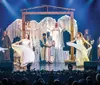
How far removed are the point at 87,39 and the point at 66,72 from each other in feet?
19.8

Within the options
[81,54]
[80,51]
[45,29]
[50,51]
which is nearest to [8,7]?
[45,29]

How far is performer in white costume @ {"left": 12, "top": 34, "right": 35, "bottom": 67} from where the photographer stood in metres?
14.6

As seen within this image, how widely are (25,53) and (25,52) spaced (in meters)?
0.05

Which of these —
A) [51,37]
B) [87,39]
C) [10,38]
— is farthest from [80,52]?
[10,38]

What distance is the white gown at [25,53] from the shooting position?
14.6 m

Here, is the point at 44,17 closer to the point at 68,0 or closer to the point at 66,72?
the point at 68,0

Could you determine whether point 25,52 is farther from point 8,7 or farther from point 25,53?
point 8,7

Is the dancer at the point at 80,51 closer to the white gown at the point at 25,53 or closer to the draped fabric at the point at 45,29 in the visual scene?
the draped fabric at the point at 45,29

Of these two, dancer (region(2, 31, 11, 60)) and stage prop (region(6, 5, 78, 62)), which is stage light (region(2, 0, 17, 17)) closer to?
stage prop (region(6, 5, 78, 62))

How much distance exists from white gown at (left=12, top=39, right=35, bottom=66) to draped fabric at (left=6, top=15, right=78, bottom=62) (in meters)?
0.69

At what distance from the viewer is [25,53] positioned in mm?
14648

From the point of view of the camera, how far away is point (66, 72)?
32.2 ft

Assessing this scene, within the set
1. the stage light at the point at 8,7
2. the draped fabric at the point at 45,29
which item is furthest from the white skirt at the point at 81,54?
the stage light at the point at 8,7

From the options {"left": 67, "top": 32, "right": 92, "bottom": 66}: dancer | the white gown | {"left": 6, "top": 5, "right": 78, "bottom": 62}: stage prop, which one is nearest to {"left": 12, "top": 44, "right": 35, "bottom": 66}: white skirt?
the white gown
